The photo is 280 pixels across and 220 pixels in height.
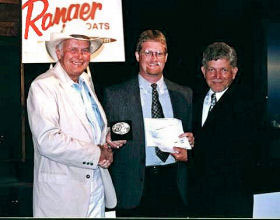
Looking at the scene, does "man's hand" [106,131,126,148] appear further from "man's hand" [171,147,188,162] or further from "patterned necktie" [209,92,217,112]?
"patterned necktie" [209,92,217,112]

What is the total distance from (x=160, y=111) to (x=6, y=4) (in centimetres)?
341

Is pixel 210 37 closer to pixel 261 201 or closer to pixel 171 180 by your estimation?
pixel 171 180

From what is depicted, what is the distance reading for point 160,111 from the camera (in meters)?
3.67

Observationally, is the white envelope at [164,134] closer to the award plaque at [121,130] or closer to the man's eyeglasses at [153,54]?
the award plaque at [121,130]

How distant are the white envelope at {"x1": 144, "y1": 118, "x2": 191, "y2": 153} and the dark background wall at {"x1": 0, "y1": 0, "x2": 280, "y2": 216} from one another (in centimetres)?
210

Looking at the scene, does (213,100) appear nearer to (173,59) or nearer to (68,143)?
(68,143)

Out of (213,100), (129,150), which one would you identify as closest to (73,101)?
(129,150)

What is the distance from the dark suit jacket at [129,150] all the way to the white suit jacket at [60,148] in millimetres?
383

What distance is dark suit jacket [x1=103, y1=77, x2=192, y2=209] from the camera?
3.62 meters

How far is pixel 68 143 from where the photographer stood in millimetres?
3111

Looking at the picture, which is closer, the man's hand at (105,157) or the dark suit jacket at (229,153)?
the man's hand at (105,157)

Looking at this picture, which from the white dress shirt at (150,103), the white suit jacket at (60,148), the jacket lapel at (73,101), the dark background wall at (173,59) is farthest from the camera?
the dark background wall at (173,59)

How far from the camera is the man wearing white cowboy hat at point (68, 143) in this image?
3125mm

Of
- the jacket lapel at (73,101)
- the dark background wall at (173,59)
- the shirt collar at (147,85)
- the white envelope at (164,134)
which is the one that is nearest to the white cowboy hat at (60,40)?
the jacket lapel at (73,101)
